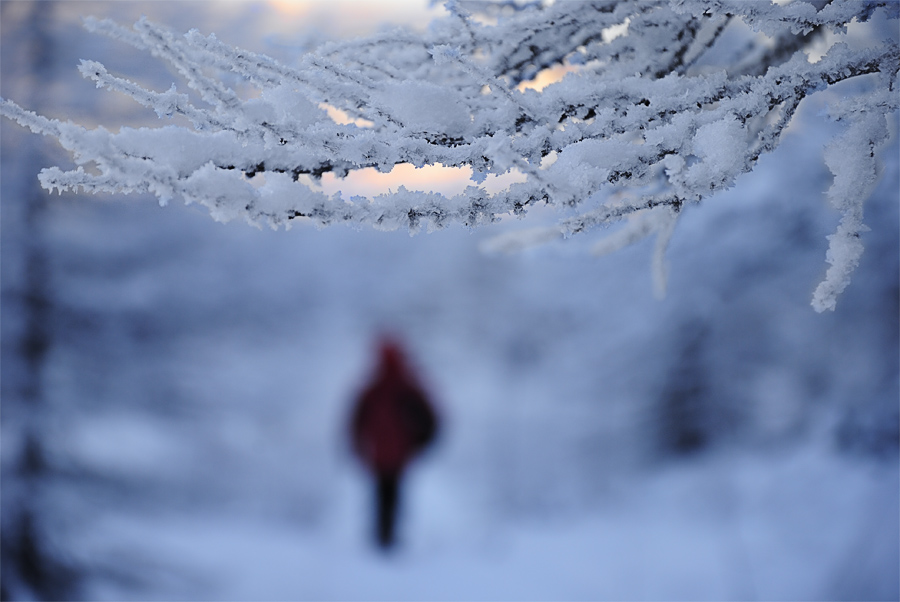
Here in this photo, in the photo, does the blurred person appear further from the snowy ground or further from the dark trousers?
the snowy ground

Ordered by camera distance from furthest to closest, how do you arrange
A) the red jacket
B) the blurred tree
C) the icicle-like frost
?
the red jacket, the blurred tree, the icicle-like frost

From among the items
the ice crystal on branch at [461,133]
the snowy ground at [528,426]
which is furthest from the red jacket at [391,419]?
the ice crystal on branch at [461,133]

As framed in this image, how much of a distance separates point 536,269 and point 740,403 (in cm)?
472

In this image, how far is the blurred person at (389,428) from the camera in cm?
464

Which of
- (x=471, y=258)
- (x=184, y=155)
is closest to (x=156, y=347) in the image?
(x=184, y=155)

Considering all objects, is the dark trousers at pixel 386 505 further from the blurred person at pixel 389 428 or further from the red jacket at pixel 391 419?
the red jacket at pixel 391 419

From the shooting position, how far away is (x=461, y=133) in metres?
0.94

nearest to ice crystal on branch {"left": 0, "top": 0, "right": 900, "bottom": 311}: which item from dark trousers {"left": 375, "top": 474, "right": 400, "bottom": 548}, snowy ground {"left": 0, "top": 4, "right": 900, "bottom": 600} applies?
snowy ground {"left": 0, "top": 4, "right": 900, "bottom": 600}

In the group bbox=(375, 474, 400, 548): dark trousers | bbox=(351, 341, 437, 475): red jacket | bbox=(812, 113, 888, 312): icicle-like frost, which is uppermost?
bbox=(351, 341, 437, 475): red jacket

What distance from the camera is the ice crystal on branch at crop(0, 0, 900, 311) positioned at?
2.69ft

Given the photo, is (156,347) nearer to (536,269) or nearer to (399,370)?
(399,370)

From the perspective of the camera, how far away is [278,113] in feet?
2.92

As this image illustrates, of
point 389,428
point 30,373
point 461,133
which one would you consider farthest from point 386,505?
point 461,133

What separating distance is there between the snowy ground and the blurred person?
0.31m
